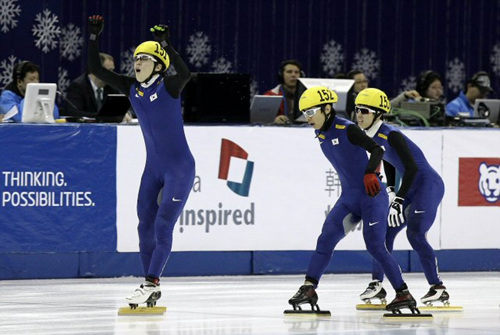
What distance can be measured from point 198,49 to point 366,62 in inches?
98.5

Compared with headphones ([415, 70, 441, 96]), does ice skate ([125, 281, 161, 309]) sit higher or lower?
lower

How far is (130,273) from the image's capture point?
1239 cm

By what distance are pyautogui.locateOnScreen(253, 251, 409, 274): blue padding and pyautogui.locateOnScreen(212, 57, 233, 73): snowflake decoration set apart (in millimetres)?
4601

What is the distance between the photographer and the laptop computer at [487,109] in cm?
1448

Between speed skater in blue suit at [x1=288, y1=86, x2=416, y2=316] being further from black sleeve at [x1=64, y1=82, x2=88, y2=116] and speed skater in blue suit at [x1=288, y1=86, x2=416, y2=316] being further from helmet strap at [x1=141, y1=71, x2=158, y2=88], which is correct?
black sleeve at [x1=64, y1=82, x2=88, y2=116]

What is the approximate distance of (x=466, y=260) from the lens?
1366cm

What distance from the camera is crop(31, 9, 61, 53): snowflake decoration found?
1475cm

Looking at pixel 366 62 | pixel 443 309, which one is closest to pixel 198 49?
pixel 366 62

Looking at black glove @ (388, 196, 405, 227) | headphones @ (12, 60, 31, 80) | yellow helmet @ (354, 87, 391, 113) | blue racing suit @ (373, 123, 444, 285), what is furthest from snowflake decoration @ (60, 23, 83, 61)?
black glove @ (388, 196, 405, 227)

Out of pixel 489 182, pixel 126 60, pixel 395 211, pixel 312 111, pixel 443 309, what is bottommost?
pixel 443 309

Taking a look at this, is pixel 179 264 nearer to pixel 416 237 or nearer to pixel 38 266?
pixel 38 266

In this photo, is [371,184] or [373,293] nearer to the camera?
[371,184]

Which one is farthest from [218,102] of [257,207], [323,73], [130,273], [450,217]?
[323,73]

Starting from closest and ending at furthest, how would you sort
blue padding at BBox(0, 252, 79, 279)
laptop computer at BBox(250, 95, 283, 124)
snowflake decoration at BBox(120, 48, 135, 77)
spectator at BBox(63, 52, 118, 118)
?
blue padding at BBox(0, 252, 79, 279) < spectator at BBox(63, 52, 118, 118) < laptop computer at BBox(250, 95, 283, 124) < snowflake decoration at BBox(120, 48, 135, 77)
